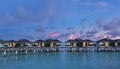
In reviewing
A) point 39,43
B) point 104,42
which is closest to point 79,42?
point 104,42

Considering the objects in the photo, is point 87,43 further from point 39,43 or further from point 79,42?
point 39,43

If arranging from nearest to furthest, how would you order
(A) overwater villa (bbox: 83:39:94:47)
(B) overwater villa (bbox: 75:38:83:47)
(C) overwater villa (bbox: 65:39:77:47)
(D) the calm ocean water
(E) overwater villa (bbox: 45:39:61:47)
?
(D) the calm ocean water < (A) overwater villa (bbox: 83:39:94:47) < (B) overwater villa (bbox: 75:38:83:47) < (C) overwater villa (bbox: 65:39:77:47) < (E) overwater villa (bbox: 45:39:61:47)

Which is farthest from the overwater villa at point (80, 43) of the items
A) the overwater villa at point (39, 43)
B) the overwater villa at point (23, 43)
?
the overwater villa at point (23, 43)

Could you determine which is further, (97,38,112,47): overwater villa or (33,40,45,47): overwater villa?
(33,40,45,47): overwater villa

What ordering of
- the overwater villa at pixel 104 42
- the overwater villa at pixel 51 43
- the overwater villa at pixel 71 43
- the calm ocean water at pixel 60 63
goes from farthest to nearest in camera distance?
1. the overwater villa at pixel 51 43
2. the overwater villa at pixel 71 43
3. the overwater villa at pixel 104 42
4. the calm ocean water at pixel 60 63

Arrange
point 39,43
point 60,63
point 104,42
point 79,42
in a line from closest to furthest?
point 60,63
point 104,42
point 79,42
point 39,43

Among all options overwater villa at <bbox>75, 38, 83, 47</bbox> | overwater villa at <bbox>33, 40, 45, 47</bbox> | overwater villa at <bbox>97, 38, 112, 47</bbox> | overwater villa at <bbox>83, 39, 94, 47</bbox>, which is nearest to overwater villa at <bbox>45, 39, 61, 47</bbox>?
overwater villa at <bbox>33, 40, 45, 47</bbox>

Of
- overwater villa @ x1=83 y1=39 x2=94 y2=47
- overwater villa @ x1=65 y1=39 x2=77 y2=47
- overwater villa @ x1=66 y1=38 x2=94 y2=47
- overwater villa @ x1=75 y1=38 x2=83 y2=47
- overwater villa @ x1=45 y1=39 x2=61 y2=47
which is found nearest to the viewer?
overwater villa @ x1=83 y1=39 x2=94 y2=47

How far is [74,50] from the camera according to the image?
128 m

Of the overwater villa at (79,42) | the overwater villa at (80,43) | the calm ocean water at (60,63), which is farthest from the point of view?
the overwater villa at (79,42)

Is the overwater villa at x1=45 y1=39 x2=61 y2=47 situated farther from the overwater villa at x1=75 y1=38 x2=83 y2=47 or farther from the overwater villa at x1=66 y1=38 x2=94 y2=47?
the overwater villa at x1=75 y1=38 x2=83 y2=47

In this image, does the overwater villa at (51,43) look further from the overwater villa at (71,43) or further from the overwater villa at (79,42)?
the overwater villa at (79,42)

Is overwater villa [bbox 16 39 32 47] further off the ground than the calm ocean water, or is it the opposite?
overwater villa [bbox 16 39 32 47]

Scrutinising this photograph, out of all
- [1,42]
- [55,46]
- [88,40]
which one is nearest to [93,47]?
[88,40]
